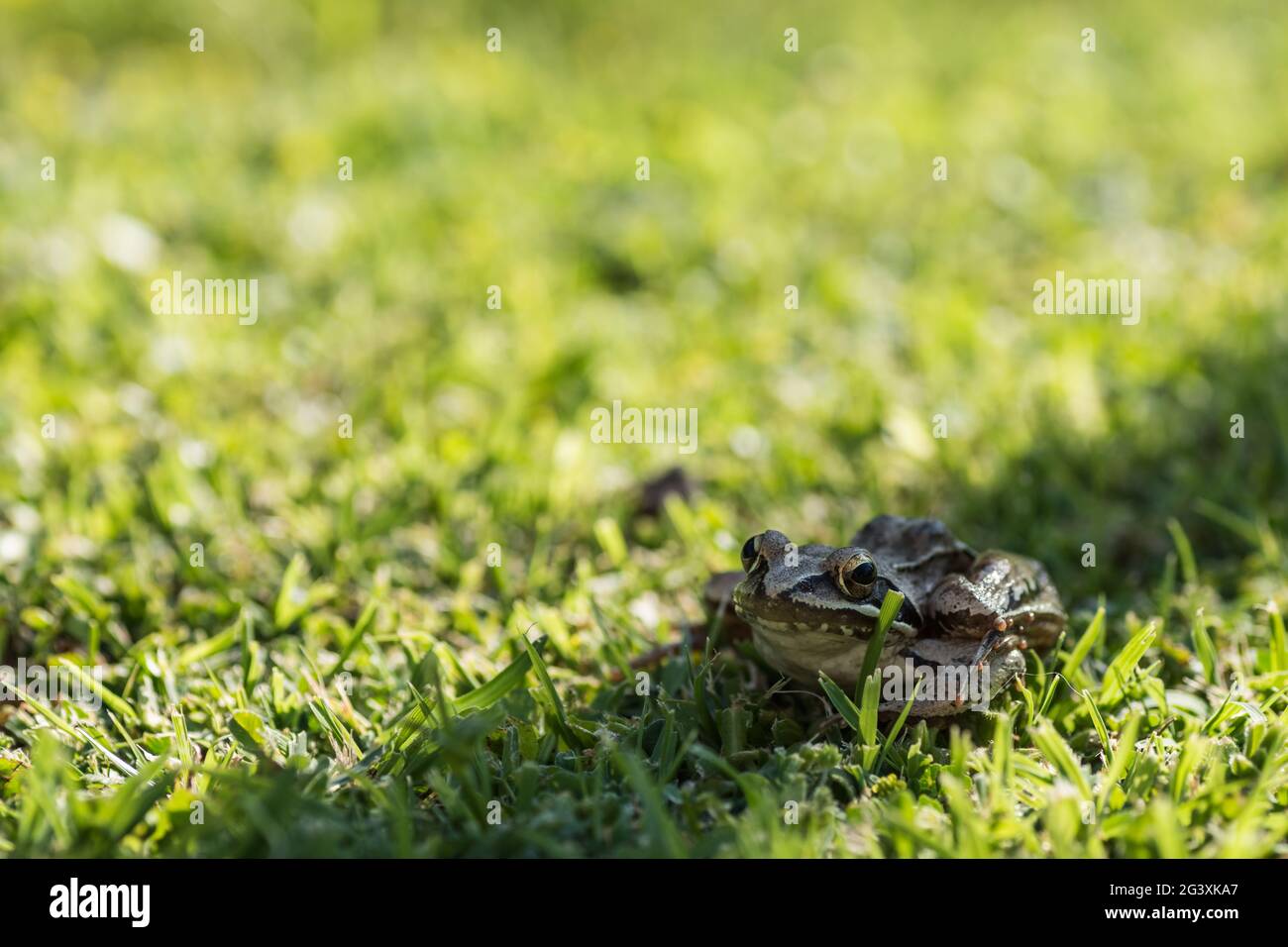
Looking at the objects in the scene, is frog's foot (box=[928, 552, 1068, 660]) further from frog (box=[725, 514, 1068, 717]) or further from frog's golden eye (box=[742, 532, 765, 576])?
frog's golden eye (box=[742, 532, 765, 576])

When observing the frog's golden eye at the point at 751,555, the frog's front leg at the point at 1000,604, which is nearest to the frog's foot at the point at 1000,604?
the frog's front leg at the point at 1000,604

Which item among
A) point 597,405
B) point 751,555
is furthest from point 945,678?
point 597,405

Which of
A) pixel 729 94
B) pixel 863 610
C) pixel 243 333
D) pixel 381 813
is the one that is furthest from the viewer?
pixel 729 94

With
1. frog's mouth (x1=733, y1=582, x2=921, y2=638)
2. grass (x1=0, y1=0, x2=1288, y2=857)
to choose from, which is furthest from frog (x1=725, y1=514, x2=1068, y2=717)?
grass (x1=0, y1=0, x2=1288, y2=857)

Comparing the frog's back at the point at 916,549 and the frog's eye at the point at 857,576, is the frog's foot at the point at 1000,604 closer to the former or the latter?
the frog's back at the point at 916,549

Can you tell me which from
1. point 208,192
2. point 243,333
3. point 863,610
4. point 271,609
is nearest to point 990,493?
point 863,610

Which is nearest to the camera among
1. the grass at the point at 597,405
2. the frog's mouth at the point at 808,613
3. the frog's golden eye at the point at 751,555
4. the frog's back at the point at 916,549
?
the grass at the point at 597,405
